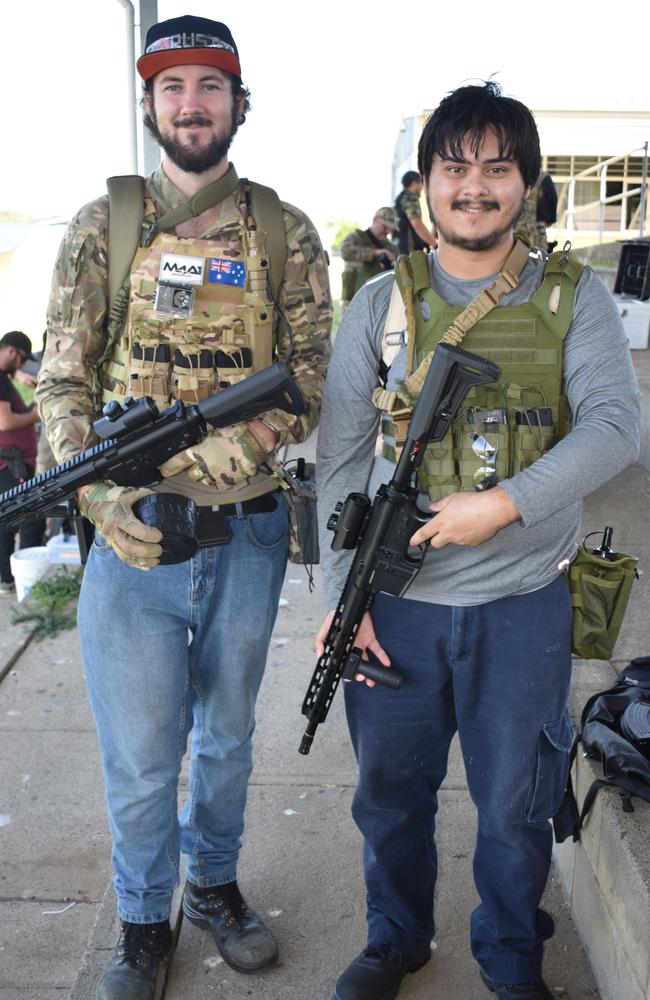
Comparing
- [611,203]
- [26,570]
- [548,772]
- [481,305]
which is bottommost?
[26,570]

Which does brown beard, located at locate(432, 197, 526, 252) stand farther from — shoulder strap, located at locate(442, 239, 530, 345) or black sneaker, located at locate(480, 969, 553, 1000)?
black sneaker, located at locate(480, 969, 553, 1000)

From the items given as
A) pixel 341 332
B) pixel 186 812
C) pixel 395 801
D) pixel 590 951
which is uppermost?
pixel 341 332

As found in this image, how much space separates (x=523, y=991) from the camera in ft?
7.34

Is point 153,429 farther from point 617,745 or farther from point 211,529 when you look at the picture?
point 617,745

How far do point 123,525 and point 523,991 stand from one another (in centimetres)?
143

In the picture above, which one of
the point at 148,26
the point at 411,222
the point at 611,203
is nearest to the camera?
the point at 148,26

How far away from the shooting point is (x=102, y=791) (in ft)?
11.5

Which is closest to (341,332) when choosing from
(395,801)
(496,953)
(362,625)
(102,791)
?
(362,625)

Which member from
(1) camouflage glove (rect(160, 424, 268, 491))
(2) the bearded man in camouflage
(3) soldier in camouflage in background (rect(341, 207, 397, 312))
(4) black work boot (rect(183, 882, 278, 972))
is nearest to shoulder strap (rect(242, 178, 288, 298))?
(2) the bearded man in camouflage

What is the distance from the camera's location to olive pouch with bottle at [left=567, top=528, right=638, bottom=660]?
83.8 inches

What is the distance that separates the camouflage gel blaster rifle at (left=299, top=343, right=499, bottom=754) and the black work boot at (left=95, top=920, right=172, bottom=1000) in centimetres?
78

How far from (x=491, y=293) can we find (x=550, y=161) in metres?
25.0

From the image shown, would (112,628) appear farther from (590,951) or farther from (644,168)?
(644,168)

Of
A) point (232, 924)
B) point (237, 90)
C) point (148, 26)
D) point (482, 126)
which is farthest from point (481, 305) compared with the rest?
point (148, 26)
